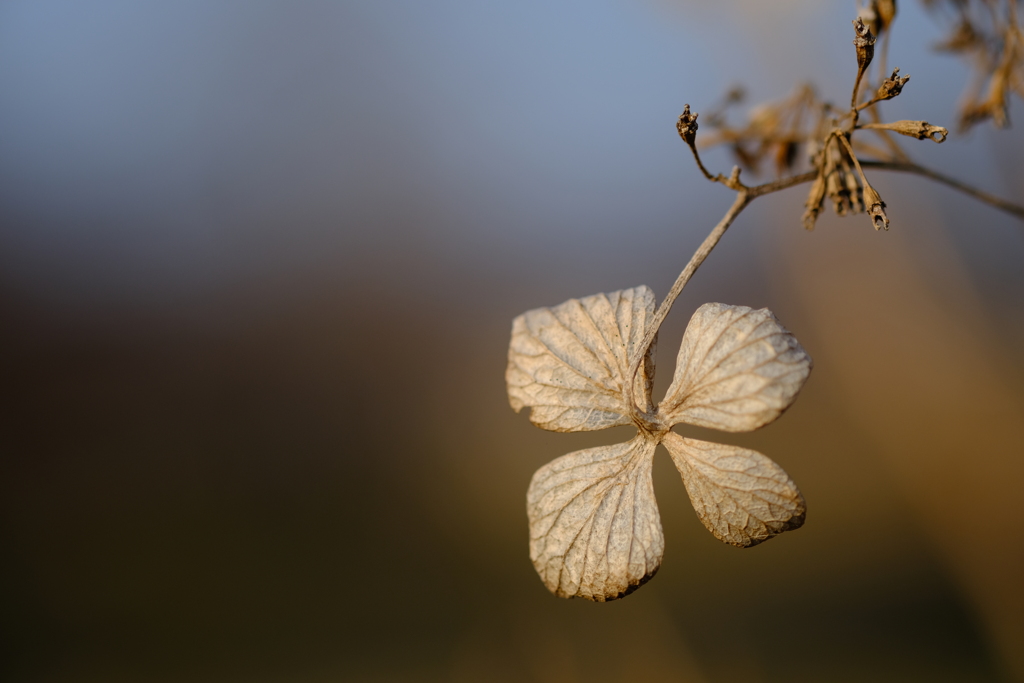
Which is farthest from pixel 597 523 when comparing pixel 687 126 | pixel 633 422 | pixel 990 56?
pixel 990 56

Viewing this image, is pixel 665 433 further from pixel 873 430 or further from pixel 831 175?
pixel 873 430

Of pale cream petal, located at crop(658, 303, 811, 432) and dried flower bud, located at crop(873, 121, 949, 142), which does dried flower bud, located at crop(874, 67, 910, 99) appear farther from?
pale cream petal, located at crop(658, 303, 811, 432)

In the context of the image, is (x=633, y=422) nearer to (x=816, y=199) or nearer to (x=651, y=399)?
(x=651, y=399)

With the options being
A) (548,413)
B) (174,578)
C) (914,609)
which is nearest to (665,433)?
(548,413)

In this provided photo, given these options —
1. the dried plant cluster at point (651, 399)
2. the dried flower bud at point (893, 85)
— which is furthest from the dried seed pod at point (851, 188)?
the dried flower bud at point (893, 85)

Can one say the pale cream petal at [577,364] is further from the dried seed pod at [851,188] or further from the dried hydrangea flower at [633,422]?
the dried seed pod at [851,188]

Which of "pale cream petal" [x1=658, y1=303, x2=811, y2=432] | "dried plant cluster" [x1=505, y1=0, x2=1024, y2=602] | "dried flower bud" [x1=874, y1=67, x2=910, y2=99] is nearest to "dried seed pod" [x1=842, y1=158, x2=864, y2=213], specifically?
"dried plant cluster" [x1=505, y1=0, x2=1024, y2=602]
